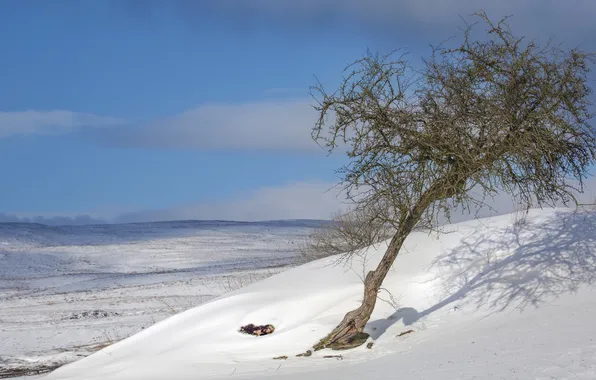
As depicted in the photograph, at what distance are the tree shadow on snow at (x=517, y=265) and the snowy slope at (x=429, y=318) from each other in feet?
0.08

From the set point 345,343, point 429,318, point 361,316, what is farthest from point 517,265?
point 345,343

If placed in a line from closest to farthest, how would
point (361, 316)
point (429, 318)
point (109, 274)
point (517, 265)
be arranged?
point (361, 316) < point (429, 318) < point (517, 265) < point (109, 274)

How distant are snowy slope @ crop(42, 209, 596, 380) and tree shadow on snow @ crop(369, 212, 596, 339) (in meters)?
0.02

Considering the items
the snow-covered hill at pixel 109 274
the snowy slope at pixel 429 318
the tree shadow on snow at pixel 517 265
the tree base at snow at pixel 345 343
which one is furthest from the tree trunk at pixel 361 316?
the snow-covered hill at pixel 109 274

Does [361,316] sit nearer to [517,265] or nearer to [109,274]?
[517,265]

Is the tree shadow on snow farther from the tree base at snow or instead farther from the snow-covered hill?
the snow-covered hill

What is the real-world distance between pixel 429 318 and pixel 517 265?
260 centimetres

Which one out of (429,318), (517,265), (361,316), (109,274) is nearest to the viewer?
(361,316)

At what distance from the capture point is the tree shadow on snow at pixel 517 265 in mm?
14039

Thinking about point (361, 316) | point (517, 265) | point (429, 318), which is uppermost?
point (517, 265)

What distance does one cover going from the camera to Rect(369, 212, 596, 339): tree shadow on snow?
1404cm

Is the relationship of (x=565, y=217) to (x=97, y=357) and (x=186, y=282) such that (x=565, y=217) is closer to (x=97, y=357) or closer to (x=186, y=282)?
(x=97, y=357)

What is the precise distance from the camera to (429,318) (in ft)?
45.6

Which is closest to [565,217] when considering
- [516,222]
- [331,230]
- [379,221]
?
[516,222]
